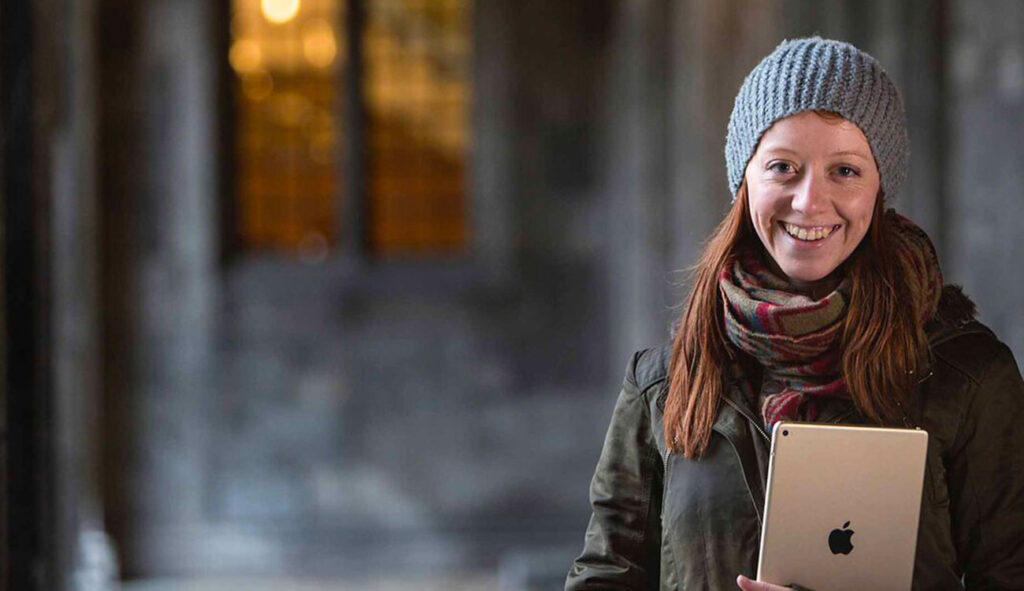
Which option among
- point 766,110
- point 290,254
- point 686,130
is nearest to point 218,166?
point 290,254

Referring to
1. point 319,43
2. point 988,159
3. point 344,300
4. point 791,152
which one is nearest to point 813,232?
point 791,152

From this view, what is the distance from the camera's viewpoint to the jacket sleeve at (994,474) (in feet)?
6.38

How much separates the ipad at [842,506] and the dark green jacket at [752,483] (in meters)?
0.06

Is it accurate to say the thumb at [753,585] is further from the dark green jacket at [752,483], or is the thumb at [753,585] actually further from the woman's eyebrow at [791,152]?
the woman's eyebrow at [791,152]

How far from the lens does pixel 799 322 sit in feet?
6.48

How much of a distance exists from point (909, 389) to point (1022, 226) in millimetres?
2035

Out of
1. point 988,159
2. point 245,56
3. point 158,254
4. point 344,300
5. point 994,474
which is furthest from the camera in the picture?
point 245,56

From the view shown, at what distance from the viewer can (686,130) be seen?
27.9 ft

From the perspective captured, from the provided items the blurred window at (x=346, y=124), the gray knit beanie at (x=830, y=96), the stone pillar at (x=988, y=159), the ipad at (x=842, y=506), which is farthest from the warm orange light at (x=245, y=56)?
the ipad at (x=842, y=506)

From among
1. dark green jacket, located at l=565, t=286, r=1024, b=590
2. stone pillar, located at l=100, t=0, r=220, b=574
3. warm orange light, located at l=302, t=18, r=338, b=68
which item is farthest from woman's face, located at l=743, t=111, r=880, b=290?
warm orange light, located at l=302, t=18, r=338, b=68

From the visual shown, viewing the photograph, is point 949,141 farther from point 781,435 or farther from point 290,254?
point 290,254

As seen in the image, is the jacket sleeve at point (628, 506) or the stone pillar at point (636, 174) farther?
the stone pillar at point (636, 174)

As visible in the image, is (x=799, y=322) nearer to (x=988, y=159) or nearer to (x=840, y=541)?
(x=840, y=541)

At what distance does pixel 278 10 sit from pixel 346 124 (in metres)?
0.84
